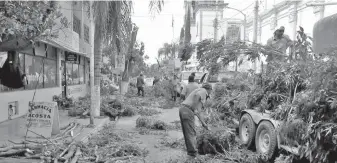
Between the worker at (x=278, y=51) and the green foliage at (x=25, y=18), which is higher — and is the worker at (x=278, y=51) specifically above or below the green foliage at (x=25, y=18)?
below

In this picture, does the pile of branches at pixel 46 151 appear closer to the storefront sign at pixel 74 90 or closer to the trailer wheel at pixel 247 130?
the trailer wheel at pixel 247 130

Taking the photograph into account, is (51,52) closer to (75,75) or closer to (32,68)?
(32,68)

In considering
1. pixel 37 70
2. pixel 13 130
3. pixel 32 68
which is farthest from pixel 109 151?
pixel 37 70

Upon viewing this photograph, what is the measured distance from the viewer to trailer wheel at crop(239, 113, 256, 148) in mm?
6977

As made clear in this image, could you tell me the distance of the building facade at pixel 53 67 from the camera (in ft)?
36.1

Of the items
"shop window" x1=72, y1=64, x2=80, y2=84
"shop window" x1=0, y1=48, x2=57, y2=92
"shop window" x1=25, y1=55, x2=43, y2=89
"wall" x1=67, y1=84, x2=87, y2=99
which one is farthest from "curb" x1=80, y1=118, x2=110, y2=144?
"shop window" x1=72, y1=64, x2=80, y2=84

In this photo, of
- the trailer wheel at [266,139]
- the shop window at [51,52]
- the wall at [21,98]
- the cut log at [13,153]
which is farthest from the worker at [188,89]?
the shop window at [51,52]

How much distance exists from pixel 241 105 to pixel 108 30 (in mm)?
6276

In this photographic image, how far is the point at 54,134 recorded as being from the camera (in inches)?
321

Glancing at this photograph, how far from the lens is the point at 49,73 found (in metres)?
15.9

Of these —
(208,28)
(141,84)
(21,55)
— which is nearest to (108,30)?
(21,55)

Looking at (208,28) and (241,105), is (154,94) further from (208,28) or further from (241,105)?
(208,28)

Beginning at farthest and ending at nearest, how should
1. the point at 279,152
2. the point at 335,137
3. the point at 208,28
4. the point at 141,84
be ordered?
the point at 208,28 → the point at 141,84 → the point at 279,152 → the point at 335,137

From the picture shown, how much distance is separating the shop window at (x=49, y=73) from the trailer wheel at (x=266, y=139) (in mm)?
11630
